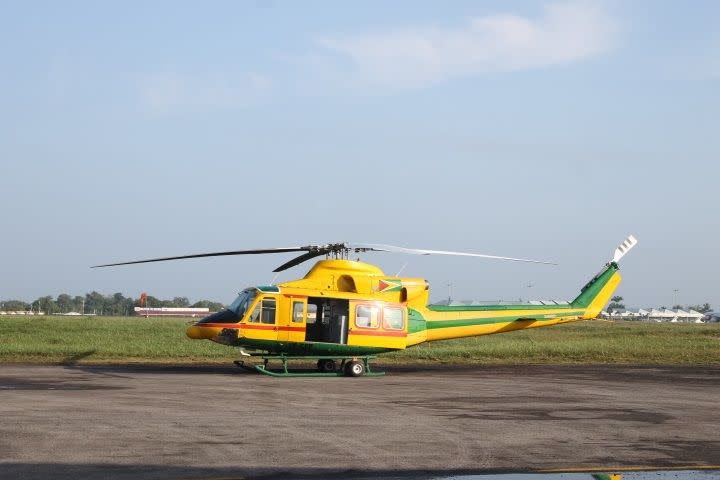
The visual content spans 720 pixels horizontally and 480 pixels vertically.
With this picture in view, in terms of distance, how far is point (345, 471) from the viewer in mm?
11047

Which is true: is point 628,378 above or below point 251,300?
below

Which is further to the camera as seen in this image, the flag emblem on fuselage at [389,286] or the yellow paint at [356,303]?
the flag emblem on fuselage at [389,286]

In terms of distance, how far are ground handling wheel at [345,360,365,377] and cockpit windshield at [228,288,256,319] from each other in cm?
371

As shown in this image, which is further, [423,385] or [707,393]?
[423,385]

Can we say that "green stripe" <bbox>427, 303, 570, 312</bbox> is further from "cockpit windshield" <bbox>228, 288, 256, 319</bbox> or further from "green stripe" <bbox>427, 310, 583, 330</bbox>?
"cockpit windshield" <bbox>228, 288, 256, 319</bbox>

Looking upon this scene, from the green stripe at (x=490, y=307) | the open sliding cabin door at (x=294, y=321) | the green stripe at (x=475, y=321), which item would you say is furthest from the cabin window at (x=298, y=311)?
the green stripe at (x=490, y=307)

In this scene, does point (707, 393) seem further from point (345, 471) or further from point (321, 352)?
point (345, 471)

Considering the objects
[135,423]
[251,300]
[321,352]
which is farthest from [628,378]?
[135,423]

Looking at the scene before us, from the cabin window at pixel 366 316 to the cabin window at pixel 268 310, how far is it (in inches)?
101

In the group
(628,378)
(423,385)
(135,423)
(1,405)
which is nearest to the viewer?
(135,423)

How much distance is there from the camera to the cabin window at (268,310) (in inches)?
1038

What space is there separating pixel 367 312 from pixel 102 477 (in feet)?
56.5

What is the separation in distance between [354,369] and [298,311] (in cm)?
263

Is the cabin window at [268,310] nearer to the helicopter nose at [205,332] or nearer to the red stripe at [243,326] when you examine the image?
the red stripe at [243,326]
